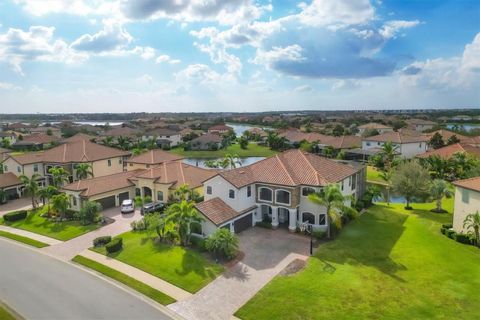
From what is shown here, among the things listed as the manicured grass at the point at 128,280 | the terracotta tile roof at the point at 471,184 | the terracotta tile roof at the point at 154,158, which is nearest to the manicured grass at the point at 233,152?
the terracotta tile roof at the point at 154,158

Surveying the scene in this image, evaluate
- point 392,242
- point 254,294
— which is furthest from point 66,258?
point 392,242

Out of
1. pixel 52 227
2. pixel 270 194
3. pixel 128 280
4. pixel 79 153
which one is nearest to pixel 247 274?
pixel 128 280

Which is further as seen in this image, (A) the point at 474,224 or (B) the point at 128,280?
(A) the point at 474,224

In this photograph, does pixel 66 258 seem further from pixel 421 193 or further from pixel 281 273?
pixel 421 193

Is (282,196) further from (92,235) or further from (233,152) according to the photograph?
(233,152)

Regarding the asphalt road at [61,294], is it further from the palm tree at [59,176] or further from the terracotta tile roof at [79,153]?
the terracotta tile roof at [79,153]
